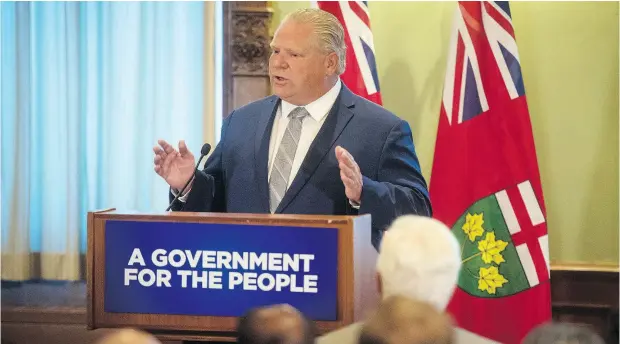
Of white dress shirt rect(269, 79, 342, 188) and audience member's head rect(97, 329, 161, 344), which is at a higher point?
white dress shirt rect(269, 79, 342, 188)

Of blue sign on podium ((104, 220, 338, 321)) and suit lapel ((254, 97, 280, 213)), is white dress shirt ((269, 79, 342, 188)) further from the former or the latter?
blue sign on podium ((104, 220, 338, 321))

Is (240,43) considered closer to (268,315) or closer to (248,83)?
(248,83)

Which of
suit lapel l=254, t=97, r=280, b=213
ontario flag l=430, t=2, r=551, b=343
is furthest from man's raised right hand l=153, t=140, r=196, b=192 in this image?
ontario flag l=430, t=2, r=551, b=343

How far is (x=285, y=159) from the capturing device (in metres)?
2.66

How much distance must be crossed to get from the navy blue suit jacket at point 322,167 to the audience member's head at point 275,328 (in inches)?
50.3

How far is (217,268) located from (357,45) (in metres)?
2.18

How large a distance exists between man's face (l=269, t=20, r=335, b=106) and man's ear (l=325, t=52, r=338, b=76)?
2 centimetres

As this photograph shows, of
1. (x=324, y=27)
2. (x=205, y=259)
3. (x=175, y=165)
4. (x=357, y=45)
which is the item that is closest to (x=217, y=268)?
(x=205, y=259)

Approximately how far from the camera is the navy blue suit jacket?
254cm

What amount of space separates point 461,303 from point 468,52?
3.63ft

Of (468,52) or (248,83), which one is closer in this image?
(468,52)

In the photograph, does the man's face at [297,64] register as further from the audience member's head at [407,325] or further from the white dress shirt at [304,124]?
the audience member's head at [407,325]

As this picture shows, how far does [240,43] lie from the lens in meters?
4.38

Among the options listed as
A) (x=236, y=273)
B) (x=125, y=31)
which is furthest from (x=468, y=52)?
(x=236, y=273)
